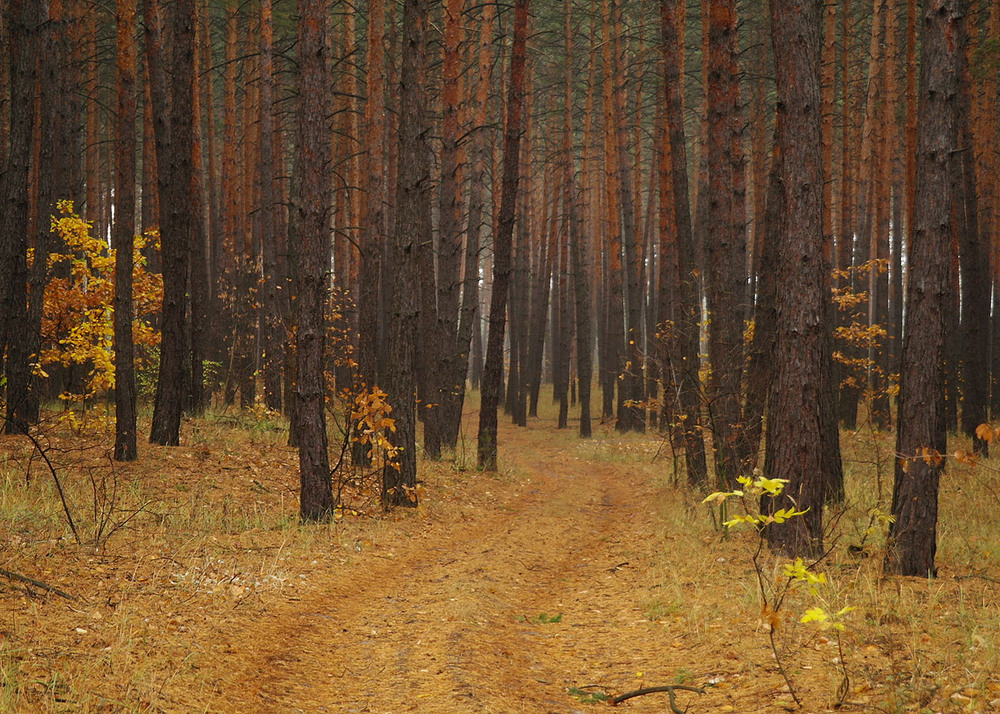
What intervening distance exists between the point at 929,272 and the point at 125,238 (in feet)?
30.8

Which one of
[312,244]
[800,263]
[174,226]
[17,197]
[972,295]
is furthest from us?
[972,295]

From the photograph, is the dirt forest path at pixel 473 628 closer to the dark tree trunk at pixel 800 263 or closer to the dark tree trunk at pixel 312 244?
the dark tree trunk at pixel 312 244

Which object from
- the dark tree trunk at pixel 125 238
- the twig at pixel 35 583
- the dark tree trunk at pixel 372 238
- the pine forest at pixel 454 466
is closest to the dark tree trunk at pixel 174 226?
the pine forest at pixel 454 466

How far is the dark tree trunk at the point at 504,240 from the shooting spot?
13406 mm

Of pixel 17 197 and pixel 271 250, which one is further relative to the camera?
pixel 271 250

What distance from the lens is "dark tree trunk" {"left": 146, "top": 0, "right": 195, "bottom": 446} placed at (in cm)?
1120

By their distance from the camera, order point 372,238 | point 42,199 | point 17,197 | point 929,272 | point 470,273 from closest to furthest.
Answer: point 929,272
point 17,197
point 42,199
point 372,238
point 470,273

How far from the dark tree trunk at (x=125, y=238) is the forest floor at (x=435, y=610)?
0.70 m

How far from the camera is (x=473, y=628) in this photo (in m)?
5.79

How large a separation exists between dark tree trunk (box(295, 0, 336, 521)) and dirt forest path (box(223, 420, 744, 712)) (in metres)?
1.33

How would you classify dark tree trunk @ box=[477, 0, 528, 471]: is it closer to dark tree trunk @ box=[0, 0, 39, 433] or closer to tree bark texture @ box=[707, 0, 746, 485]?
tree bark texture @ box=[707, 0, 746, 485]

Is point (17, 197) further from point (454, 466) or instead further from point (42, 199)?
point (454, 466)

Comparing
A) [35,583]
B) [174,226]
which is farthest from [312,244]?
[35,583]

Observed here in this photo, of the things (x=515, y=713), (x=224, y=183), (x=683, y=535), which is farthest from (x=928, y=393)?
(x=224, y=183)
